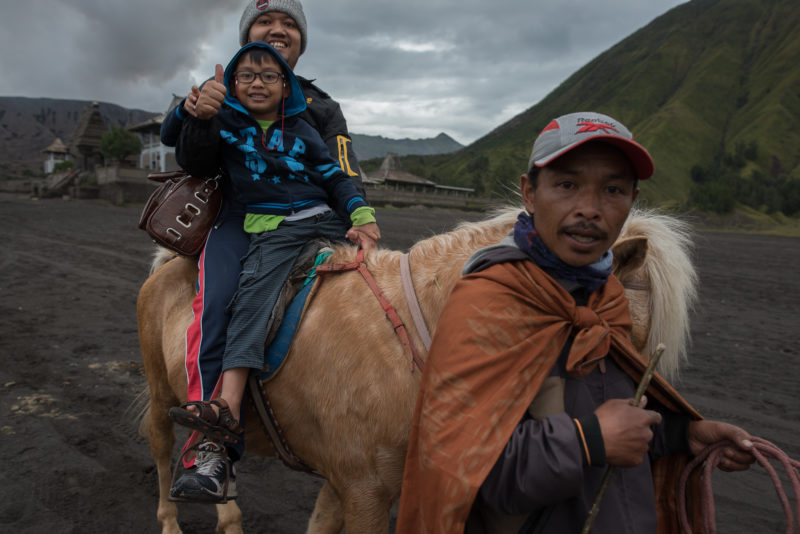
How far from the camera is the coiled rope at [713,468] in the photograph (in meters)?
1.37

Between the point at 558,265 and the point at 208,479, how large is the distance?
184 cm

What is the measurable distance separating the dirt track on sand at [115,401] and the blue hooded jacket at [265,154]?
2520 millimetres

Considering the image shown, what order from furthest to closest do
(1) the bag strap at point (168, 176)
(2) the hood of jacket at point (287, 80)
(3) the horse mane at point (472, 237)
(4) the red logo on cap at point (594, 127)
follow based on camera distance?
(1) the bag strap at point (168, 176) → (2) the hood of jacket at point (287, 80) → (3) the horse mane at point (472, 237) → (4) the red logo on cap at point (594, 127)

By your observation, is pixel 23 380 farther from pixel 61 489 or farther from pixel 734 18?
pixel 734 18

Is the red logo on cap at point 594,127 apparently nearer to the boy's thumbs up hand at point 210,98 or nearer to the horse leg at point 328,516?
the boy's thumbs up hand at point 210,98

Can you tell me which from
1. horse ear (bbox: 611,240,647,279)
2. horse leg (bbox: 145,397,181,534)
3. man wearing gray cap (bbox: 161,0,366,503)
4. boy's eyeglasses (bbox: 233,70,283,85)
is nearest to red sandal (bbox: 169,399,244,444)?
man wearing gray cap (bbox: 161,0,366,503)

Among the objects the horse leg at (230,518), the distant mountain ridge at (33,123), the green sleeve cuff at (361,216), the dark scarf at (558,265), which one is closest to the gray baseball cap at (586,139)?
the dark scarf at (558,265)

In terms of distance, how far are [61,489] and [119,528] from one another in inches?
28.5

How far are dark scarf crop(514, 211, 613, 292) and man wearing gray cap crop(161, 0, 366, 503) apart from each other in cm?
152

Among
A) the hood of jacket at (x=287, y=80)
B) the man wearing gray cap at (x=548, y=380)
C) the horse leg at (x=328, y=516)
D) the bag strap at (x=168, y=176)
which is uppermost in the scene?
the hood of jacket at (x=287, y=80)

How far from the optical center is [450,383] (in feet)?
4.33

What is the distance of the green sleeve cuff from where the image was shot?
2.69 m

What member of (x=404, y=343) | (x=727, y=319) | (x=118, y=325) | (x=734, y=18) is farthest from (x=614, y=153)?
(x=734, y=18)

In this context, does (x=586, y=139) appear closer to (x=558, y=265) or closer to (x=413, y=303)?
(x=558, y=265)
